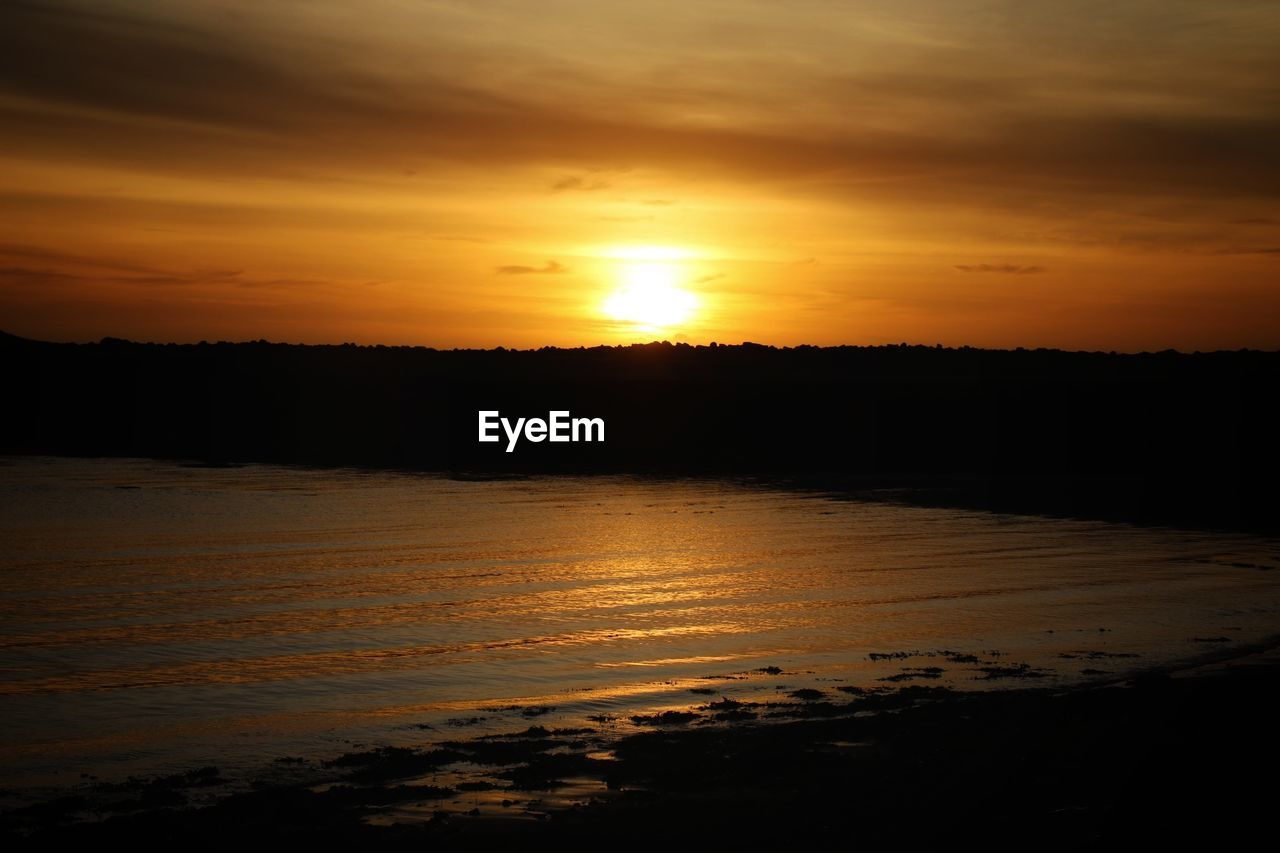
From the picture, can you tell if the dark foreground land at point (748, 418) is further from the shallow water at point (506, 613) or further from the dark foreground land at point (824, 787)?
the dark foreground land at point (824, 787)

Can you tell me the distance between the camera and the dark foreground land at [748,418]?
1843 inches

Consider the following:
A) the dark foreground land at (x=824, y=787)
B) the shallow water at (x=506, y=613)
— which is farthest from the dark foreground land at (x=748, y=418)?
the dark foreground land at (x=824, y=787)

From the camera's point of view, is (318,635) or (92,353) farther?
(92,353)

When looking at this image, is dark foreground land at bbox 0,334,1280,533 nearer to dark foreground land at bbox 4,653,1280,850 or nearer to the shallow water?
the shallow water

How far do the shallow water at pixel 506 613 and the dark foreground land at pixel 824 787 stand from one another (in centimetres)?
129

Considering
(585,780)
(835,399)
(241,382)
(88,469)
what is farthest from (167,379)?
(585,780)

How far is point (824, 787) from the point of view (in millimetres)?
9797

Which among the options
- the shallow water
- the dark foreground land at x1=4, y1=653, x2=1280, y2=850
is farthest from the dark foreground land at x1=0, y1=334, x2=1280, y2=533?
the dark foreground land at x1=4, y1=653, x2=1280, y2=850

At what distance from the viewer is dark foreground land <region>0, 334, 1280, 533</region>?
4681cm

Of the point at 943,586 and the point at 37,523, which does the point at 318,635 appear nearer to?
the point at 943,586

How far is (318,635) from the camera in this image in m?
17.3

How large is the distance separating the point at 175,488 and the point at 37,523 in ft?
34.2

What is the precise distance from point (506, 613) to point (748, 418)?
60.2 metres

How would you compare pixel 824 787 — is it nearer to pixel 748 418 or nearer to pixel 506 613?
pixel 506 613
